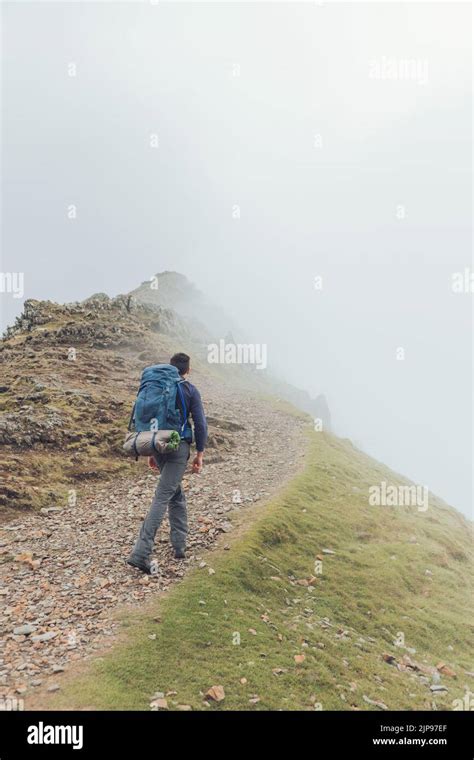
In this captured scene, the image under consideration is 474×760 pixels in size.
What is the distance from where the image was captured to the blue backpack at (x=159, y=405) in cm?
1174

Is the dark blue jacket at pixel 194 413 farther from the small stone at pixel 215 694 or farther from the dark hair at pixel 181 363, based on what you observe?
the small stone at pixel 215 694

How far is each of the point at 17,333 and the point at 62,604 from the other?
132ft

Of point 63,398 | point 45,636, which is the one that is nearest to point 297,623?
point 45,636

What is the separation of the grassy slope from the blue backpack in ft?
15.0

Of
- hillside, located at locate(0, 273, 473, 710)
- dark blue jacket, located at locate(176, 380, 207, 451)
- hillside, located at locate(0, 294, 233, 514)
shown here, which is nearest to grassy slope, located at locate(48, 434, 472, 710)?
hillside, located at locate(0, 273, 473, 710)

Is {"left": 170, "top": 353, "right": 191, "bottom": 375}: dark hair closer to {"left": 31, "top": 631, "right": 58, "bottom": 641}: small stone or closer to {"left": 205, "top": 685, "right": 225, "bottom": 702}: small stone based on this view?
{"left": 31, "top": 631, "right": 58, "bottom": 641}: small stone

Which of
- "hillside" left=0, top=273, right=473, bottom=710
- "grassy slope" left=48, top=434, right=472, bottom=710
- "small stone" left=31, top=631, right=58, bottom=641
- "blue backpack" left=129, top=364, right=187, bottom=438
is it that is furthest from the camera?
"blue backpack" left=129, top=364, right=187, bottom=438

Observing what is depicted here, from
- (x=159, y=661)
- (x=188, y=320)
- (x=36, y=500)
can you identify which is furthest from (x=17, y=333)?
(x=188, y=320)

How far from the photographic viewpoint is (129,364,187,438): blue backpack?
1174 cm

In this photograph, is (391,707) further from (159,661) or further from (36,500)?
(36,500)

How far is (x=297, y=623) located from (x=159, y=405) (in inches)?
287

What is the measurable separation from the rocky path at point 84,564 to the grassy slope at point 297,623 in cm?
79

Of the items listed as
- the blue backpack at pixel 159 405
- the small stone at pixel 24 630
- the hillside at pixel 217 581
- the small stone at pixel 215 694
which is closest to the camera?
the small stone at pixel 215 694

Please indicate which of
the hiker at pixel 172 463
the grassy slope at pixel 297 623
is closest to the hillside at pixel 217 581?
the grassy slope at pixel 297 623
